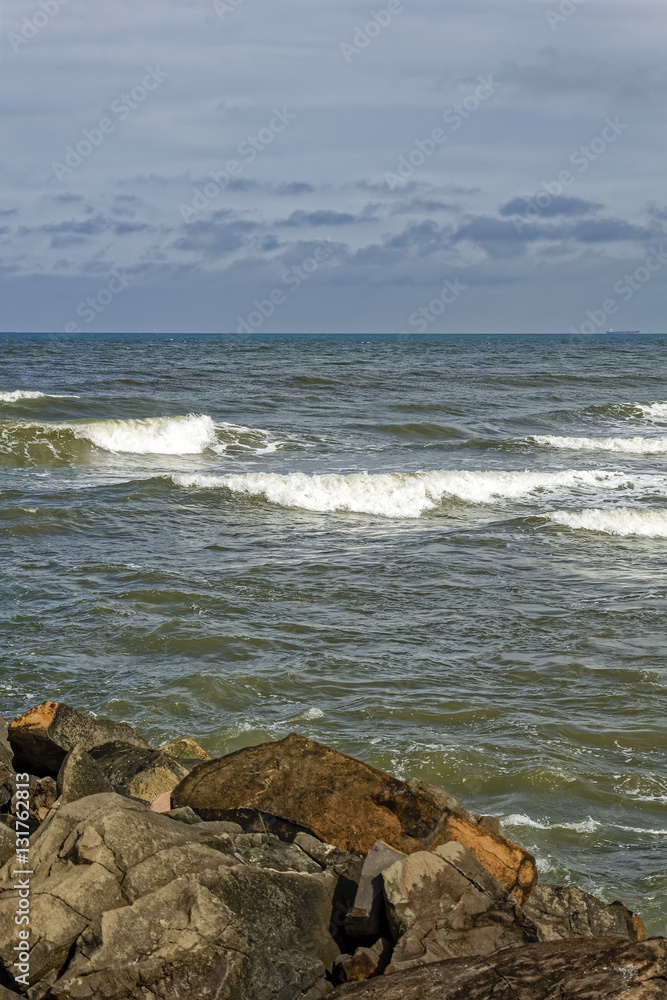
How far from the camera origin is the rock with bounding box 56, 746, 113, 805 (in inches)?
180

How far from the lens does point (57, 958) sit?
348 centimetres

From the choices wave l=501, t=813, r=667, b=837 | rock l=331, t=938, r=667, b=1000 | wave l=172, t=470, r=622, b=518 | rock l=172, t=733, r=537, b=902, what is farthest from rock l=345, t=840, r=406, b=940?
wave l=172, t=470, r=622, b=518

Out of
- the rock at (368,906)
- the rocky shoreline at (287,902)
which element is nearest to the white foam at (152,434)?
the rocky shoreline at (287,902)

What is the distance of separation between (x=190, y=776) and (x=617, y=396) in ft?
123

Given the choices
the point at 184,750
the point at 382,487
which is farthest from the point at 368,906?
the point at 382,487

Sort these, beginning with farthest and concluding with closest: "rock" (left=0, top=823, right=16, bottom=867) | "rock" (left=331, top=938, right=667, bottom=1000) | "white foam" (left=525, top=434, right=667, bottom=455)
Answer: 1. "white foam" (left=525, top=434, right=667, bottom=455)
2. "rock" (left=0, top=823, right=16, bottom=867)
3. "rock" (left=331, top=938, right=667, bottom=1000)

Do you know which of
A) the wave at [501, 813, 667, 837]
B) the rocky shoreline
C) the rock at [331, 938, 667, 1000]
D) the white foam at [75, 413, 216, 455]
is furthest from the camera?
the white foam at [75, 413, 216, 455]

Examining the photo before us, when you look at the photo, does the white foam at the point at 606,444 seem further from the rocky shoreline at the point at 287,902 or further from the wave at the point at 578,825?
the rocky shoreline at the point at 287,902

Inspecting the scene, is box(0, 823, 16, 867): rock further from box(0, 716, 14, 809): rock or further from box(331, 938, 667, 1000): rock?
box(331, 938, 667, 1000): rock

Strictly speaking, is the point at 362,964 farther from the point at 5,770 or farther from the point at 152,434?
the point at 152,434

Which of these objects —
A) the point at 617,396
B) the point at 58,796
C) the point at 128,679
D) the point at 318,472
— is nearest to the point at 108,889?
the point at 58,796

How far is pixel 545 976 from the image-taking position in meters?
3.07

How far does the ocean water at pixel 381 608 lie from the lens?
21.7ft

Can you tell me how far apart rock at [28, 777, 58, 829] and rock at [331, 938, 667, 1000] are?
6.86 ft
